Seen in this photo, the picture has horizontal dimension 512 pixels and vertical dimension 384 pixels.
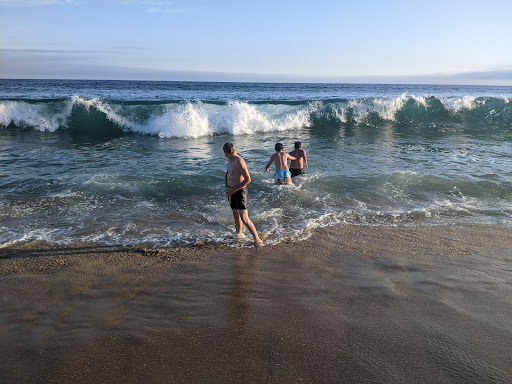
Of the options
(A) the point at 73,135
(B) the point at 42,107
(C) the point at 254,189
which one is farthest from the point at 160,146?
(B) the point at 42,107

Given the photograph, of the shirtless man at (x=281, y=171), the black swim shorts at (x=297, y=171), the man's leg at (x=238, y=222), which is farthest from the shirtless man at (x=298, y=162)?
the man's leg at (x=238, y=222)

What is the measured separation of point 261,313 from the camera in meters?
3.55

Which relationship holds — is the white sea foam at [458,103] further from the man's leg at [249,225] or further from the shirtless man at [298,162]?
the man's leg at [249,225]

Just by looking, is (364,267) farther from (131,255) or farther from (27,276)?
(27,276)

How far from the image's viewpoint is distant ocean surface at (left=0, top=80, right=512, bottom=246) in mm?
6301

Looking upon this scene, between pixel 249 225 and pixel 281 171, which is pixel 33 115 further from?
pixel 249 225

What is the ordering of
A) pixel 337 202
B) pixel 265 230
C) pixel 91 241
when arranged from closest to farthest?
pixel 91 241
pixel 265 230
pixel 337 202

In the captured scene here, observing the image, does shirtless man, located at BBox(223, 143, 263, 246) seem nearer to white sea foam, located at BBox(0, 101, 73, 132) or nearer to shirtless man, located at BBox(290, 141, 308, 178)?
shirtless man, located at BBox(290, 141, 308, 178)

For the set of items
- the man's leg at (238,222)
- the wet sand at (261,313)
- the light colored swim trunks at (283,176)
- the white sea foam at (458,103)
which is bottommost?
the wet sand at (261,313)

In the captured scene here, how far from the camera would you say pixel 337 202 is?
7.41 m

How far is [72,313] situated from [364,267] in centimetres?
325

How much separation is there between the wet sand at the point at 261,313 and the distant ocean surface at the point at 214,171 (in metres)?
0.91

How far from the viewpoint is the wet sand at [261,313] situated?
2795mm

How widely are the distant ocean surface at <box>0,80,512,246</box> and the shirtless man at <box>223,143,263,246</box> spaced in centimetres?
47
